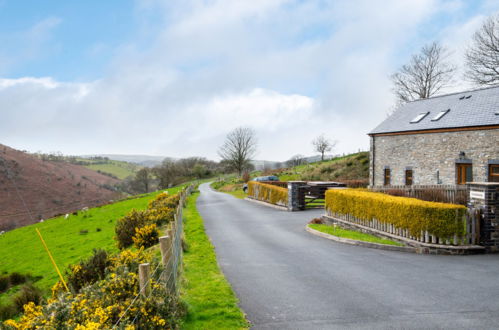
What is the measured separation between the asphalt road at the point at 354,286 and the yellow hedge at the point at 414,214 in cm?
104

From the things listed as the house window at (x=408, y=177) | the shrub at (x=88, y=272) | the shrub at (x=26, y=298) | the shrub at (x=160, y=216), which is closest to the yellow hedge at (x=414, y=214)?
the shrub at (x=160, y=216)

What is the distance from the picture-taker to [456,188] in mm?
21547

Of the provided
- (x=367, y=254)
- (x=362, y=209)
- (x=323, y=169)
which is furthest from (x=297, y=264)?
(x=323, y=169)

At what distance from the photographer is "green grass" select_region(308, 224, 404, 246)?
13688mm

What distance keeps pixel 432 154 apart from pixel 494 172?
14.9 feet

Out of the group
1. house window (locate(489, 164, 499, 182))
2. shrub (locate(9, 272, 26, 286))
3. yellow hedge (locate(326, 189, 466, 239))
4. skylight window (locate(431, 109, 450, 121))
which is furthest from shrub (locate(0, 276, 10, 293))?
skylight window (locate(431, 109, 450, 121))

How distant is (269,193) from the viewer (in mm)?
28797

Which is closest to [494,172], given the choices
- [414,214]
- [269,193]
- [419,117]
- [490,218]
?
[419,117]

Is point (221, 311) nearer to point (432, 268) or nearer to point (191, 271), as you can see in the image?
point (191, 271)

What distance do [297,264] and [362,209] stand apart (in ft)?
20.3

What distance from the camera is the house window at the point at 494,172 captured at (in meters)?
20.6

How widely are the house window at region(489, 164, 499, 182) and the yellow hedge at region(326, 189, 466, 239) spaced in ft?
33.1

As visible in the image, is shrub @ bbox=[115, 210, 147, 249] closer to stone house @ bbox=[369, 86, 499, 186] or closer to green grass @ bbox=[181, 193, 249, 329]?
green grass @ bbox=[181, 193, 249, 329]

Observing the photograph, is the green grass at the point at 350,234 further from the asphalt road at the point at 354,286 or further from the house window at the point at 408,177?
the house window at the point at 408,177
